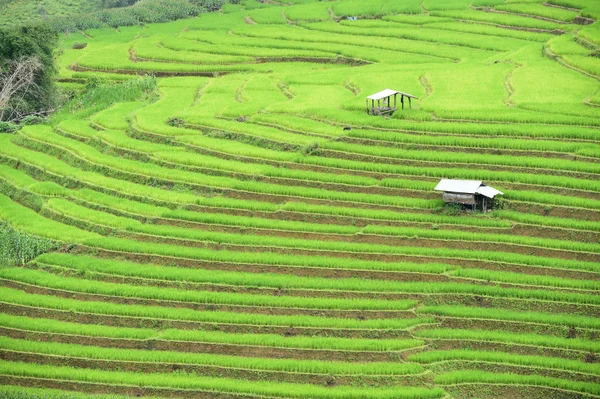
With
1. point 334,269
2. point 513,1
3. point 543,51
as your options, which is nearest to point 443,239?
point 334,269

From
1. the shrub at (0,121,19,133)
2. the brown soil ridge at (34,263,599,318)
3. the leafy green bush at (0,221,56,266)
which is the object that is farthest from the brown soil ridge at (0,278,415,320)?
the shrub at (0,121,19,133)

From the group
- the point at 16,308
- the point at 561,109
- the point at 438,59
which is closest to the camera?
the point at 16,308

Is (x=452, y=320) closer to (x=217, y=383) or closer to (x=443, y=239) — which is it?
(x=443, y=239)

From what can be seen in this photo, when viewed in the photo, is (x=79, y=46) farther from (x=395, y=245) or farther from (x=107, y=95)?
(x=395, y=245)

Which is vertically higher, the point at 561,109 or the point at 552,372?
the point at 561,109

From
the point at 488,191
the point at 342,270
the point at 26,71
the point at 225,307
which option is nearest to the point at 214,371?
the point at 225,307

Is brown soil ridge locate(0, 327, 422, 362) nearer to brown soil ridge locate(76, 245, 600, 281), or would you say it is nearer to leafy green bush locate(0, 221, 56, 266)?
brown soil ridge locate(76, 245, 600, 281)

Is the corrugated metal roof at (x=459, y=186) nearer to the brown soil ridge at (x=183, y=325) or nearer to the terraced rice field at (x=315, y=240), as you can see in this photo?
the terraced rice field at (x=315, y=240)

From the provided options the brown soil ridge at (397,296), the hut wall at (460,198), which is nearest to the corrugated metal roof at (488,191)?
the hut wall at (460,198)
